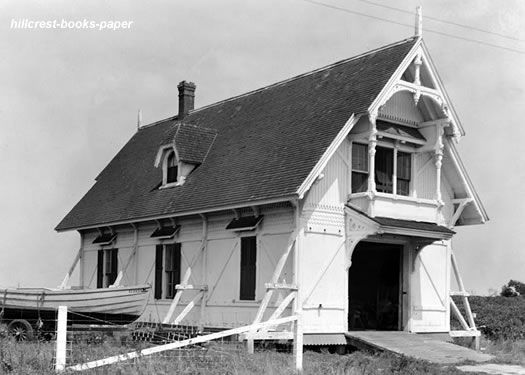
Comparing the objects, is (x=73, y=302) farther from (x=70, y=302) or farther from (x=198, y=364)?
(x=198, y=364)

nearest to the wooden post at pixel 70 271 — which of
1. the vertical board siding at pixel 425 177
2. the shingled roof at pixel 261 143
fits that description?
the shingled roof at pixel 261 143

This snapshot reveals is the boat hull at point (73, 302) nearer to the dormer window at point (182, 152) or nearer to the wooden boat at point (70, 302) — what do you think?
the wooden boat at point (70, 302)

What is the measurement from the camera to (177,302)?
2594 cm

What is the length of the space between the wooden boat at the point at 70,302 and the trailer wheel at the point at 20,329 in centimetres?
90

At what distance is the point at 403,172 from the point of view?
2519cm

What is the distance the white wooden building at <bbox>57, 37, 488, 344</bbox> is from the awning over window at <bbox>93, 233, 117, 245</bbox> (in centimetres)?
105

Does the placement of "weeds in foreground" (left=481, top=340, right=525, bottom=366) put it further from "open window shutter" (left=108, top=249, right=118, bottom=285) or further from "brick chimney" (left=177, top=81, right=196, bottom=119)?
"brick chimney" (left=177, top=81, right=196, bottom=119)

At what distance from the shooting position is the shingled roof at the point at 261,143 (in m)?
23.0

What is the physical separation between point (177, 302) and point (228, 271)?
228 centimetres

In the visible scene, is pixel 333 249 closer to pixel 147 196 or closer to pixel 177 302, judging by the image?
pixel 177 302

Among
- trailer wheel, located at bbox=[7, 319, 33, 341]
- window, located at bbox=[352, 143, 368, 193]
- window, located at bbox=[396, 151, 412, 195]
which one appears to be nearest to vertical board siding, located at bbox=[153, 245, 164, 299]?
trailer wheel, located at bbox=[7, 319, 33, 341]

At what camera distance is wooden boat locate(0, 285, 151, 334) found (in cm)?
2438

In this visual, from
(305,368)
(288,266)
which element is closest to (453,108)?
(288,266)

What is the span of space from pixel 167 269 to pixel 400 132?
9511 mm
